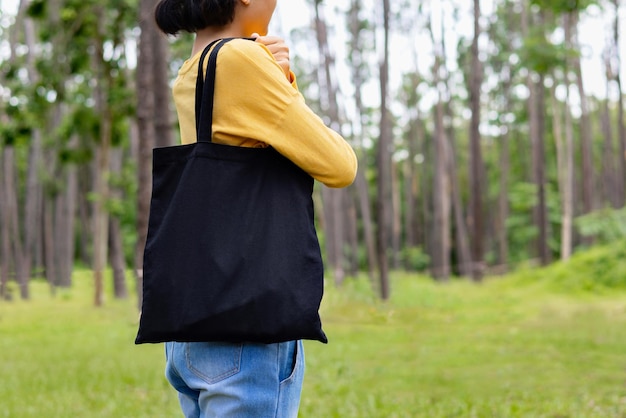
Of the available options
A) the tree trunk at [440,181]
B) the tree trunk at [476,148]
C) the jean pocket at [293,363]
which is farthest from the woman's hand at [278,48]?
the tree trunk at [440,181]

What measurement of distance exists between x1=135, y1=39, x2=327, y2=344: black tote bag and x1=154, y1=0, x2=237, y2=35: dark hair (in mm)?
153

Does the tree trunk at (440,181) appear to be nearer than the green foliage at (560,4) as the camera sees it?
No

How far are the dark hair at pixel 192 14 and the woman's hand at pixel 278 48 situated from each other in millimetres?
98

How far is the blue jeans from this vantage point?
188 cm

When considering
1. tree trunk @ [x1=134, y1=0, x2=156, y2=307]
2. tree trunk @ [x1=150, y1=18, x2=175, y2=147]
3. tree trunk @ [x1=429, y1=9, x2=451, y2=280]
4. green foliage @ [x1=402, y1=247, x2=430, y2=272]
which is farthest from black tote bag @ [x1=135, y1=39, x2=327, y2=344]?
green foliage @ [x1=402, y1=247, x2=430, y2=272]

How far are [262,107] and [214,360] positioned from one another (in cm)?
60

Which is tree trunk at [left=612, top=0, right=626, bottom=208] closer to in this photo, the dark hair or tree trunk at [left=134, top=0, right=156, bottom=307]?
tree trunk at [left=134, top=0, right=156, bottom=307]

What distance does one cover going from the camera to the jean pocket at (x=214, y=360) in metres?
1.89

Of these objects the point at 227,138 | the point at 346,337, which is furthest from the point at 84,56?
the point at 227,138

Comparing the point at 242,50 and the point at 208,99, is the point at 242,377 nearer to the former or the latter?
the point at 208,99

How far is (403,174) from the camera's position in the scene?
52.6 meters

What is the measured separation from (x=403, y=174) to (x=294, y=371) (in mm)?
51051

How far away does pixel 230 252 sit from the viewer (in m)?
1.85

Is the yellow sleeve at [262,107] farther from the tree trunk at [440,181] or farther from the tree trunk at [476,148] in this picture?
the tree trunk at [440,181]
